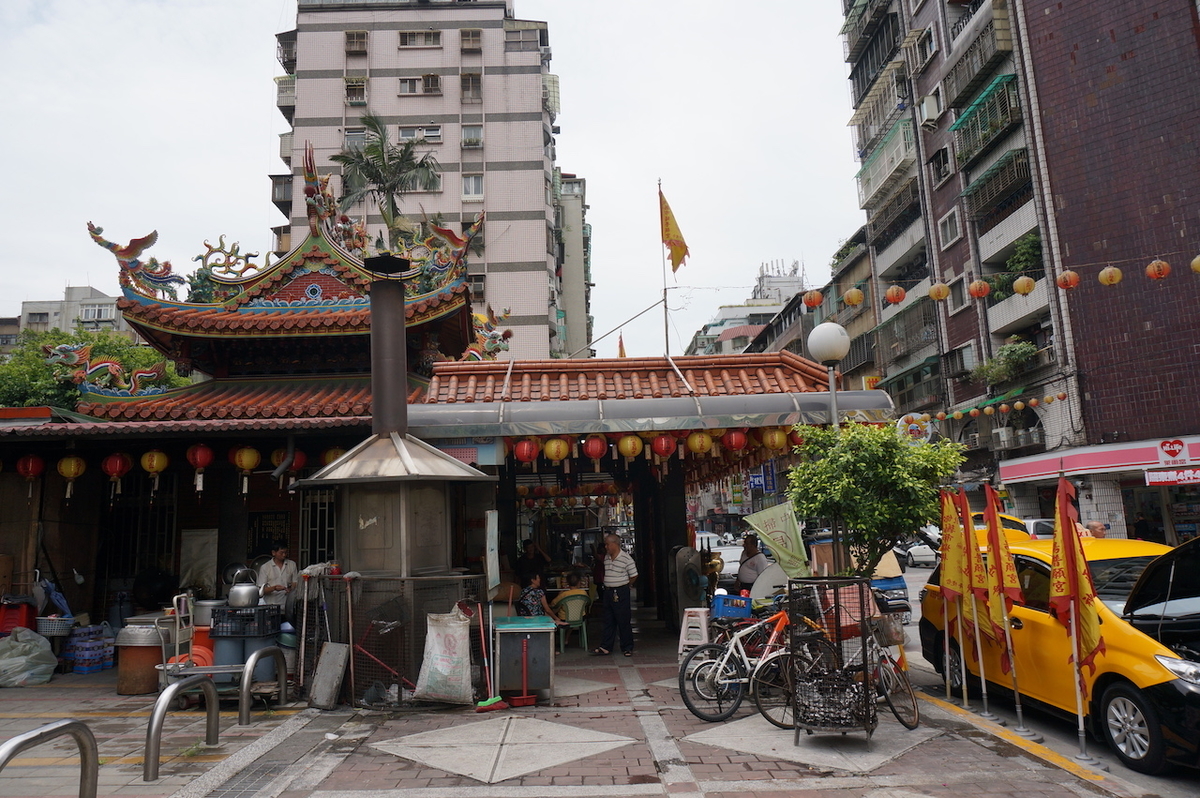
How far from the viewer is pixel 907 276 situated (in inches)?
1522

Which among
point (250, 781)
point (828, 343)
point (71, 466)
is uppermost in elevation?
point (828, 343)

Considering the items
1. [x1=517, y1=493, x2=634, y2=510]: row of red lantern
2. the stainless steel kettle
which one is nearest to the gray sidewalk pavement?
the stainless steel kettle

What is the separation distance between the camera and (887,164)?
37156 millimetres

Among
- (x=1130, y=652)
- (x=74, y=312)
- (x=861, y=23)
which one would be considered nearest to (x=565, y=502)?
(x=1130, y=652)

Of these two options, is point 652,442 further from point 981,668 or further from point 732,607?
point 981,668

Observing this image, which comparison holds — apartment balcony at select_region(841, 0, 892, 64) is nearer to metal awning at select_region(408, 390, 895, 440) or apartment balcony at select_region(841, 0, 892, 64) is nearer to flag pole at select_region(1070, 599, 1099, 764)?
metal awning at select_region(408, 390, 895, 440)

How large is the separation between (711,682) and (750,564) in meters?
3.52

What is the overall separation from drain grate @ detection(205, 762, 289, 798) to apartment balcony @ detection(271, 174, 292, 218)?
124 feet

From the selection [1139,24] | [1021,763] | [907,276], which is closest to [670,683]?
[1021,763]

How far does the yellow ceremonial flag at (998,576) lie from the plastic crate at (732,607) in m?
2.49

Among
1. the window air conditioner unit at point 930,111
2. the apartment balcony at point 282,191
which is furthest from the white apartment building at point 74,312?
the window air conditioner unit at point 930,111

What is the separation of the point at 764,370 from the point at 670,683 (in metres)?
4.84

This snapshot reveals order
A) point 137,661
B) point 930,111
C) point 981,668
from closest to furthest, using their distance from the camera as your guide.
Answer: point 981,668, point 137,661, point 930,111

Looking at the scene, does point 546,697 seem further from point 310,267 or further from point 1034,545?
point 310,267
